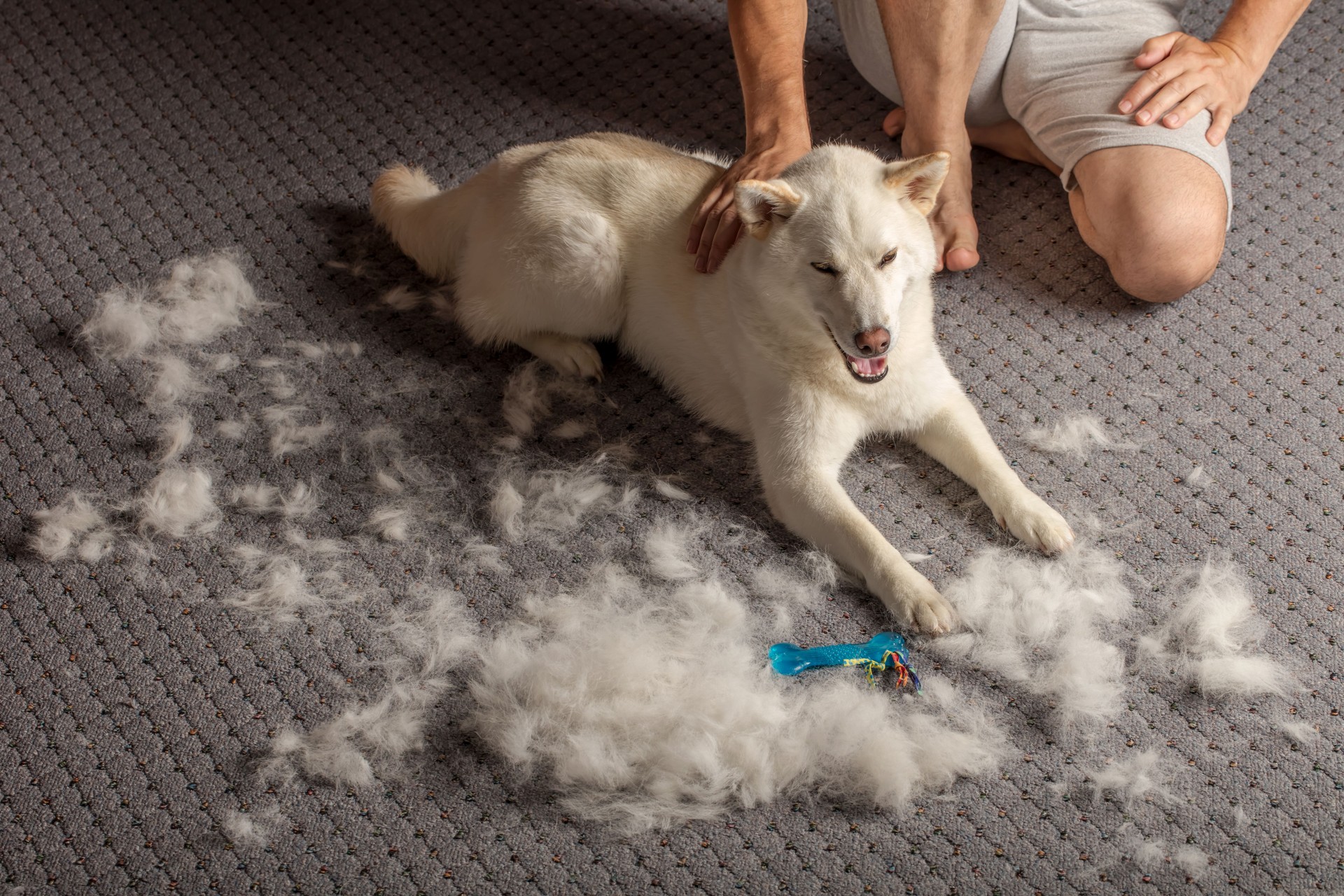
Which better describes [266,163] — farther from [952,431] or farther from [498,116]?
[952,431]

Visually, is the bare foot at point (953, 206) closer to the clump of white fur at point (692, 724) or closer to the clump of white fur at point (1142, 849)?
the clump of white fur at point (692, 724)

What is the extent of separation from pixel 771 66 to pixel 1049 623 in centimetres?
115

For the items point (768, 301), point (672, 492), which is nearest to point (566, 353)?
point (672, 492)

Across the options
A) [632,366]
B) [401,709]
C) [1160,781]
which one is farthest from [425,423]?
[1160,781]

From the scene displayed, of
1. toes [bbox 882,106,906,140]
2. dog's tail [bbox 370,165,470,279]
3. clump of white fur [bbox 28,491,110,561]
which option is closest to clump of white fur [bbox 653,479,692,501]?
dog's tail [bbox 370,165,470,279]

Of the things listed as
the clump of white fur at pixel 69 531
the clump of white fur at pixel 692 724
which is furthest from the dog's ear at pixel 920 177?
the clump of white fur at pixel 69 531

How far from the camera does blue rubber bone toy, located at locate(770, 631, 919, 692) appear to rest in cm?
148

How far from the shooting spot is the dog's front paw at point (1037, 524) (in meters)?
1.60

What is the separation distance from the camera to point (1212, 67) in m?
1.94

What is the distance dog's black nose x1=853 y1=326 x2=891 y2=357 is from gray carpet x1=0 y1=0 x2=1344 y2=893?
343mm

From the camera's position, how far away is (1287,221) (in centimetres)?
207

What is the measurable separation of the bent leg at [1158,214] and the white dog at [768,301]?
485mm

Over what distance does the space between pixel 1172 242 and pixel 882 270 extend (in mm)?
710

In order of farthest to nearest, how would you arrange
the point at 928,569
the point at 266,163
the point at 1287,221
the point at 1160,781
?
the point at 266,163
the point at 1287,221
the point at 928,569
the point at 1160,781
